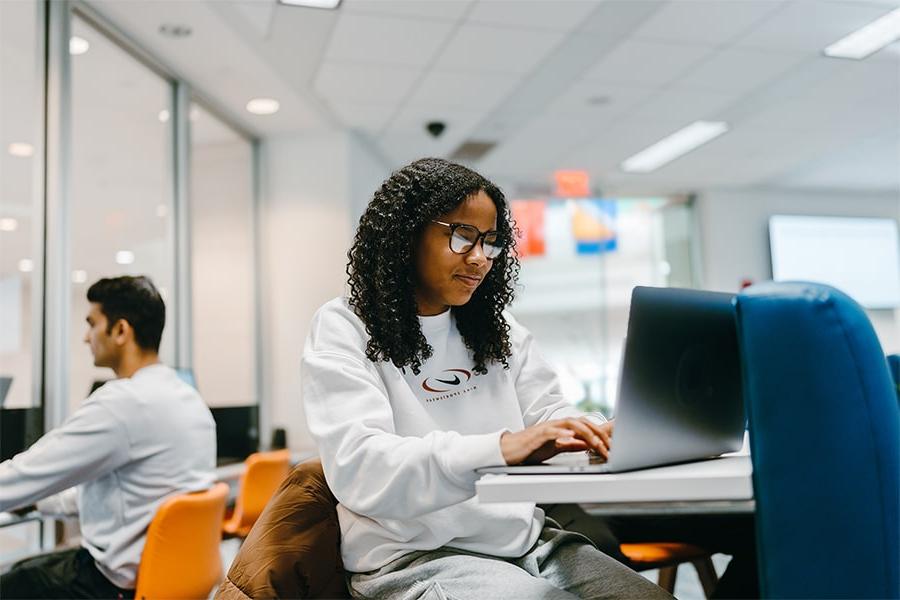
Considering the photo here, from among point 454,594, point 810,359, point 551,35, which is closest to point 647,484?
point 810,359

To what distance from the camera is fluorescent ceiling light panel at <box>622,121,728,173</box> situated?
20.1 ft

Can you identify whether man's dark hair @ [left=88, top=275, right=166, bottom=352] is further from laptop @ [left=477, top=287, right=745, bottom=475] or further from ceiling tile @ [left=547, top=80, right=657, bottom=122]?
ceiling tile @ [left=547, top=80, right=657, bottom=122]

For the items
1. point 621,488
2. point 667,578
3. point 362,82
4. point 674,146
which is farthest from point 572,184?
point 621,488

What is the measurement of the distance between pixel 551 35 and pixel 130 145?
2.24 metres

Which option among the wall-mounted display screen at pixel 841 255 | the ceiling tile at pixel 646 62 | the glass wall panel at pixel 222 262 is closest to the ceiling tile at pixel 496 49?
the ceiling tile at pixel 646 62

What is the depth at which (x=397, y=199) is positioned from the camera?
1452 mm

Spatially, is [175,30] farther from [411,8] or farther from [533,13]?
[533,13]

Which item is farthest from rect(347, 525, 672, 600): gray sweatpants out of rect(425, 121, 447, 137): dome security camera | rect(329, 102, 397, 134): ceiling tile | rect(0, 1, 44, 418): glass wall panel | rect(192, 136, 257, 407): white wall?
rect(425, 121, 447, 137): dome security camera

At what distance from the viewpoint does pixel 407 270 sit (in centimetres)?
144

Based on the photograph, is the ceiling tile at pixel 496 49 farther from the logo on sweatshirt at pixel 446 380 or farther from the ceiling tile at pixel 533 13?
the logo on sweatshirt at pixel 446 380

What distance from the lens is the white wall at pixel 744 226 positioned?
26.2 feet

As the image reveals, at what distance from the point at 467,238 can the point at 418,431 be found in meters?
0.34

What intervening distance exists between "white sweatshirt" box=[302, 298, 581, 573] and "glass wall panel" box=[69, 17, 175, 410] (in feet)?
7.29

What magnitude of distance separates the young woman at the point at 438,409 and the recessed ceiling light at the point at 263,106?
375 cm
